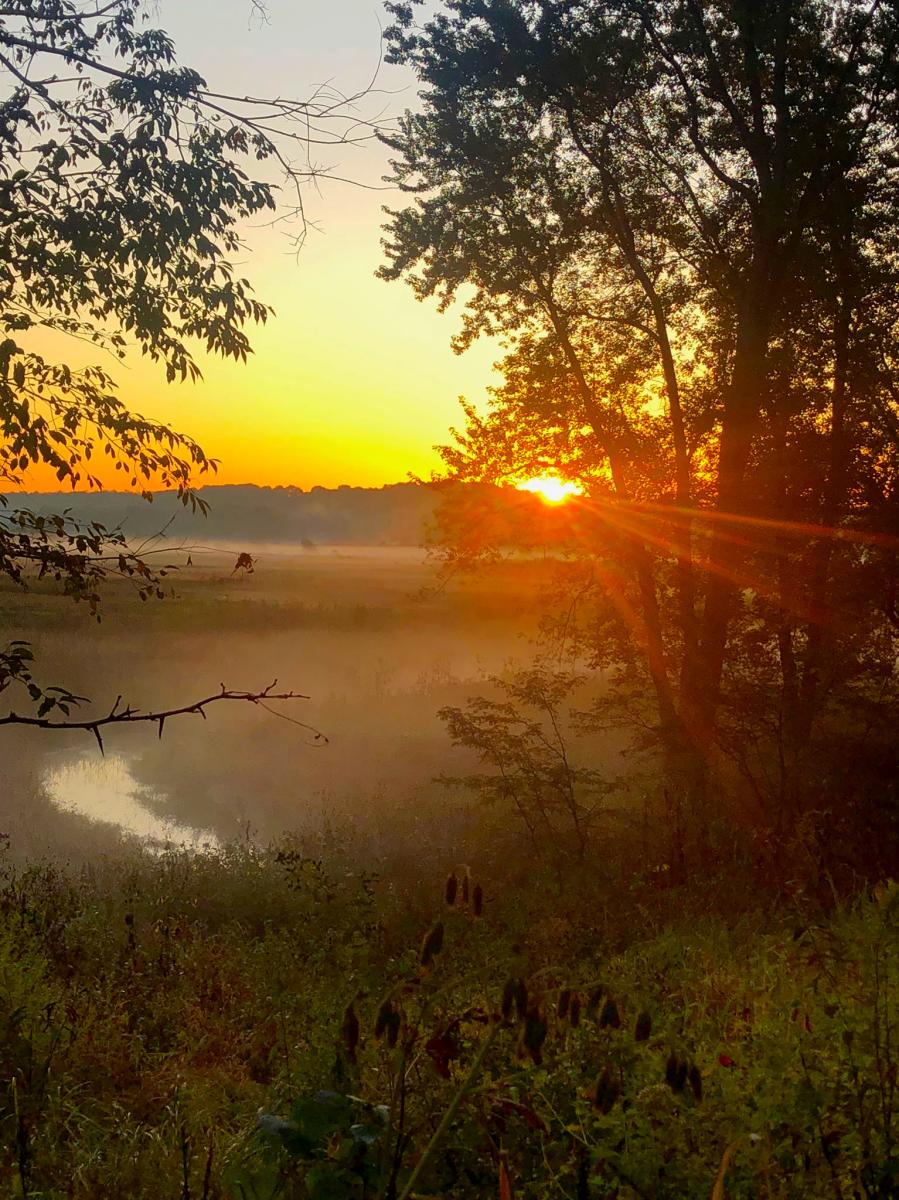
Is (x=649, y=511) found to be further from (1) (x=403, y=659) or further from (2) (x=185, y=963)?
(1) (x=403, y=659)

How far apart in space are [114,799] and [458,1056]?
2251cm

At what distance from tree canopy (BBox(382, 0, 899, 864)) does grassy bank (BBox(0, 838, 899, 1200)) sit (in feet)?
16.1

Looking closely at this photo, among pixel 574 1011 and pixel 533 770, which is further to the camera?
pixel 533 770

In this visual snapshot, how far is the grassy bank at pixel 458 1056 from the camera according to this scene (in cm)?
244

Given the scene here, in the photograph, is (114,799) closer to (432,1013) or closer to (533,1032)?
(432,1013)

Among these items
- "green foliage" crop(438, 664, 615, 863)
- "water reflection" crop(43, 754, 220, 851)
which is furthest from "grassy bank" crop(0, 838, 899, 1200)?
"water reflection" crop(43, 754, 220, 851)

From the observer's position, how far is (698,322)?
15.8 metres

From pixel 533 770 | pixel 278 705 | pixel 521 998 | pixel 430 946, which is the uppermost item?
pixel 430 946

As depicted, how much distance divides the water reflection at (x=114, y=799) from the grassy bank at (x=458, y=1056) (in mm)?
10132

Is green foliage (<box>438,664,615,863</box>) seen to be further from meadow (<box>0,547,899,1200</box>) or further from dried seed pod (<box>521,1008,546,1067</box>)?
dried seed pod (<box>521,1008,546,1067</box>)

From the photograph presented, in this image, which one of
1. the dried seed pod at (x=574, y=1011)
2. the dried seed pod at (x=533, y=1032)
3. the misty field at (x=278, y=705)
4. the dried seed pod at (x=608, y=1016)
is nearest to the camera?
the dried seed pod at (x=533, y=1032)

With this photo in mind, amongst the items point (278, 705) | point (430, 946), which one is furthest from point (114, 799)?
point (430, 946)

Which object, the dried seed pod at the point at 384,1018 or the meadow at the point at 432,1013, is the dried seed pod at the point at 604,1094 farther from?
the dried seed pod at the point at 384,1018

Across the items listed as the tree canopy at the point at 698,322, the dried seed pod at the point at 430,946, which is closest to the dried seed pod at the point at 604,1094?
the dried seed pod at the point at 430,946
